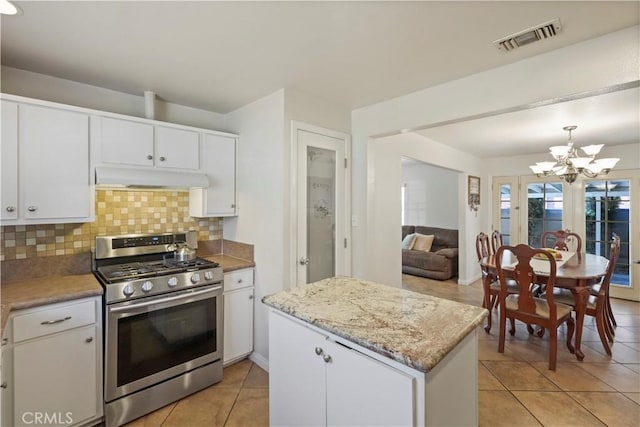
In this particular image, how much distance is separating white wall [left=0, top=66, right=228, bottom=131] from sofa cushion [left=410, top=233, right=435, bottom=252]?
191 inches

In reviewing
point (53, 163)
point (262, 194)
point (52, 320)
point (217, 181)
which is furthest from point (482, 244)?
point (53, 163)

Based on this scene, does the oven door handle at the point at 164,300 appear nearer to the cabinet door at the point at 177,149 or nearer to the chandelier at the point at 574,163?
the cabinet door at the point at 177,149

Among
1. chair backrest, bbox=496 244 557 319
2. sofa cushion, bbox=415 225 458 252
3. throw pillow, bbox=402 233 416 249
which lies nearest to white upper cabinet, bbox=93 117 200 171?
chair backrest, bbox=496 244 557 319

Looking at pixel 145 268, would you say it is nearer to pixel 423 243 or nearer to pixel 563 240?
pixel 423 243

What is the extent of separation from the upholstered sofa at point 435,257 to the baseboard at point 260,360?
13.8 ft

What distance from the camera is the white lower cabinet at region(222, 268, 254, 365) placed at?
263cm

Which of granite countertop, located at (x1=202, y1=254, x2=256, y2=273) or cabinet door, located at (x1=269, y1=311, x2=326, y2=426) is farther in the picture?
granite countertop, located at (x1=202, y1=254, x2=256, y2=273)

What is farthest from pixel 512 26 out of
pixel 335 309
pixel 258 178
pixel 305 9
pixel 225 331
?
pixel 225 331

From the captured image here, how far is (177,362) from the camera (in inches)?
88.8

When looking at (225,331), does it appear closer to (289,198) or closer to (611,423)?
(289,198)

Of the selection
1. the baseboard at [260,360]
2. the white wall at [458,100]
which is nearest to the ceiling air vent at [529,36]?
the white wall at [458,100]

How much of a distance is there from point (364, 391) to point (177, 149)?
2.37 m

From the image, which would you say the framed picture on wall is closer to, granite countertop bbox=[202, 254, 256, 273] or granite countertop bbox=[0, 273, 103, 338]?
granite countertop bbox=[202, 254, 256, 273]

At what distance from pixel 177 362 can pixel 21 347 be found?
0.91 m
